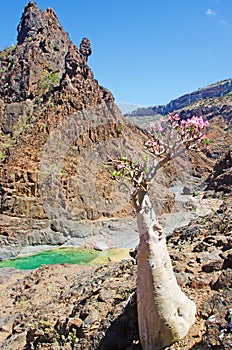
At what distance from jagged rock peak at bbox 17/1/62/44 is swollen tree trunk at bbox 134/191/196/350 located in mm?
72354

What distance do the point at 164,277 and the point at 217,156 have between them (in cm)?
8915

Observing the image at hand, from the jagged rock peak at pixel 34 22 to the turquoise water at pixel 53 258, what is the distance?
5453 centimetres

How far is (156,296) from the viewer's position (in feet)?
15.0

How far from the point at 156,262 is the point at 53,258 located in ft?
77.4

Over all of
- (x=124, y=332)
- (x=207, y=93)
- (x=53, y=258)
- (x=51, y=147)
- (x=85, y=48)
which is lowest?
(x=53, y=258)

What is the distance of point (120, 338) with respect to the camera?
555cm

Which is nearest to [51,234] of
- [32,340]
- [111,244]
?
[111,244]

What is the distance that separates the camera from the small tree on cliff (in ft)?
15.0

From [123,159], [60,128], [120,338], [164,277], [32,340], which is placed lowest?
[32,340]

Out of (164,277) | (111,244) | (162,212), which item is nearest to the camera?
(164,277)

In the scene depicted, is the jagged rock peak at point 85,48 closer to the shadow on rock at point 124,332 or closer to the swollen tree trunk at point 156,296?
the shadow on rock at point 124,332

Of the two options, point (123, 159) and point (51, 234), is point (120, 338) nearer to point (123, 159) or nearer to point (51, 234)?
point (123, 159)

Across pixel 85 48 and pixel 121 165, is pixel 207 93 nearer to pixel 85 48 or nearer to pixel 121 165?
pixel 85 48

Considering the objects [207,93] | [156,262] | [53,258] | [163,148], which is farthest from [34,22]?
[207,93]
